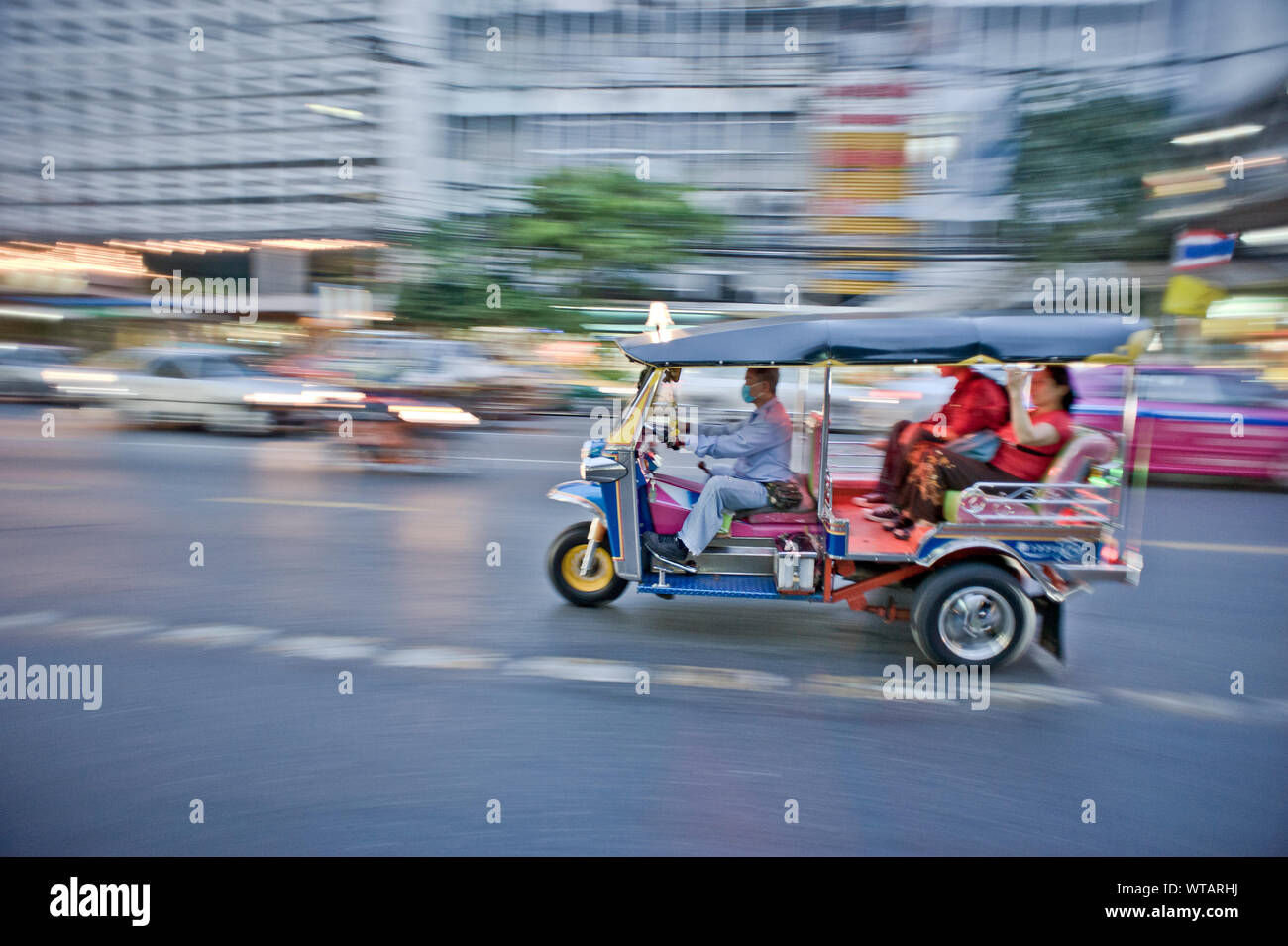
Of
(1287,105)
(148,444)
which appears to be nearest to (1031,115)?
(1287,105)

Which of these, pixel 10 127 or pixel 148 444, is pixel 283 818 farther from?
pixel 10 127

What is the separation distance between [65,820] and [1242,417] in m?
11.7

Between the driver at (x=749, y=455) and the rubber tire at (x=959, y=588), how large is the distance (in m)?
1.19

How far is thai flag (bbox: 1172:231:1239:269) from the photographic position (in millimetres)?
19750

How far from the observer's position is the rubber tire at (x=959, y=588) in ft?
16.5

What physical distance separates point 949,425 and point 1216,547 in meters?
3.58

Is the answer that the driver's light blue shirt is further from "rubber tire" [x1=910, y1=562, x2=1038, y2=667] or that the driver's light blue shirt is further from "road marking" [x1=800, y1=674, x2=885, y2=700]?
"road marking" [x1=800, y1=674, x2=885, y2=700]

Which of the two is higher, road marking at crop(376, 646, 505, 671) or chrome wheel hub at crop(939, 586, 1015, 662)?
chrome wheel hub at crop(939, 586, 1015, 662)

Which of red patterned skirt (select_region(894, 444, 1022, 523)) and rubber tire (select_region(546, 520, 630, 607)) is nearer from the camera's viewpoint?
red patterned skirt (select_region(894, 444, 1022, 523))

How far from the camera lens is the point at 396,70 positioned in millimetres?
39156
